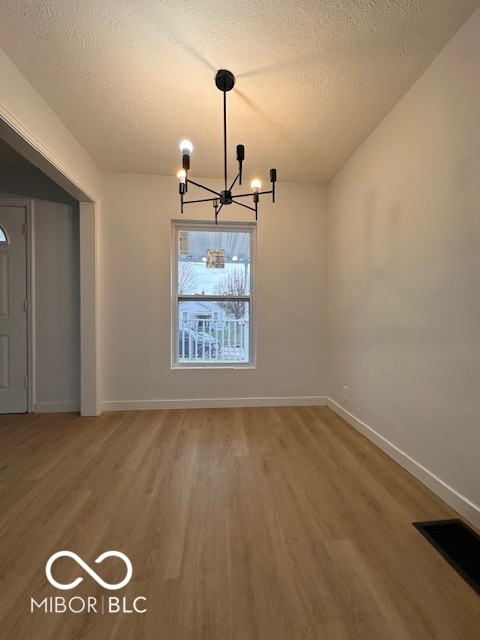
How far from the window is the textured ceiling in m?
1.02

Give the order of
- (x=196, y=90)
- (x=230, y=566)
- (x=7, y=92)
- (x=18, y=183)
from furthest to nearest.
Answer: (x=18, y=183), (x=196, y=90), (x=7, y=92), (x=230, y=566)

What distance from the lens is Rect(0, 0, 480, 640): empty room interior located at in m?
1.11

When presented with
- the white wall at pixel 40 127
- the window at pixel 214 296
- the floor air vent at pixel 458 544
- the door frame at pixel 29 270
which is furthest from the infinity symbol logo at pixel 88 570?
the white wall at pixel 40 127

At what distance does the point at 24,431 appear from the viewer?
2484 millimetres

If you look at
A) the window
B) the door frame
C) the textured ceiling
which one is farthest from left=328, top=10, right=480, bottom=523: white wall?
the door frame

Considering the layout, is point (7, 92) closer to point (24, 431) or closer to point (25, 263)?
point (25, 263)

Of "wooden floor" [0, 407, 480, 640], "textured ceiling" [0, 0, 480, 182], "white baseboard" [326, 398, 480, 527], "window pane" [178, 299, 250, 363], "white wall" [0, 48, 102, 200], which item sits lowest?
"wooden floor" [0, 407, 480, 640]

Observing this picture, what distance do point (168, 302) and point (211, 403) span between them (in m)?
1.33

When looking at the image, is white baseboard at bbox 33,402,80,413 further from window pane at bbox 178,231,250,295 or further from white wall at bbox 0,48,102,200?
white wall at bbox 0,48,102,200

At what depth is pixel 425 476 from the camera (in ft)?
5.63

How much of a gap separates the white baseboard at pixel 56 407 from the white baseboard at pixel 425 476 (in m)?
3.13

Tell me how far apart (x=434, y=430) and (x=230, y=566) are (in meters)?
1.46

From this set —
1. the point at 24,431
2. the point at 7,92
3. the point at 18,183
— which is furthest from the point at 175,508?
the point at 18,183

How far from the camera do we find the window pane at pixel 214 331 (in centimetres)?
322
